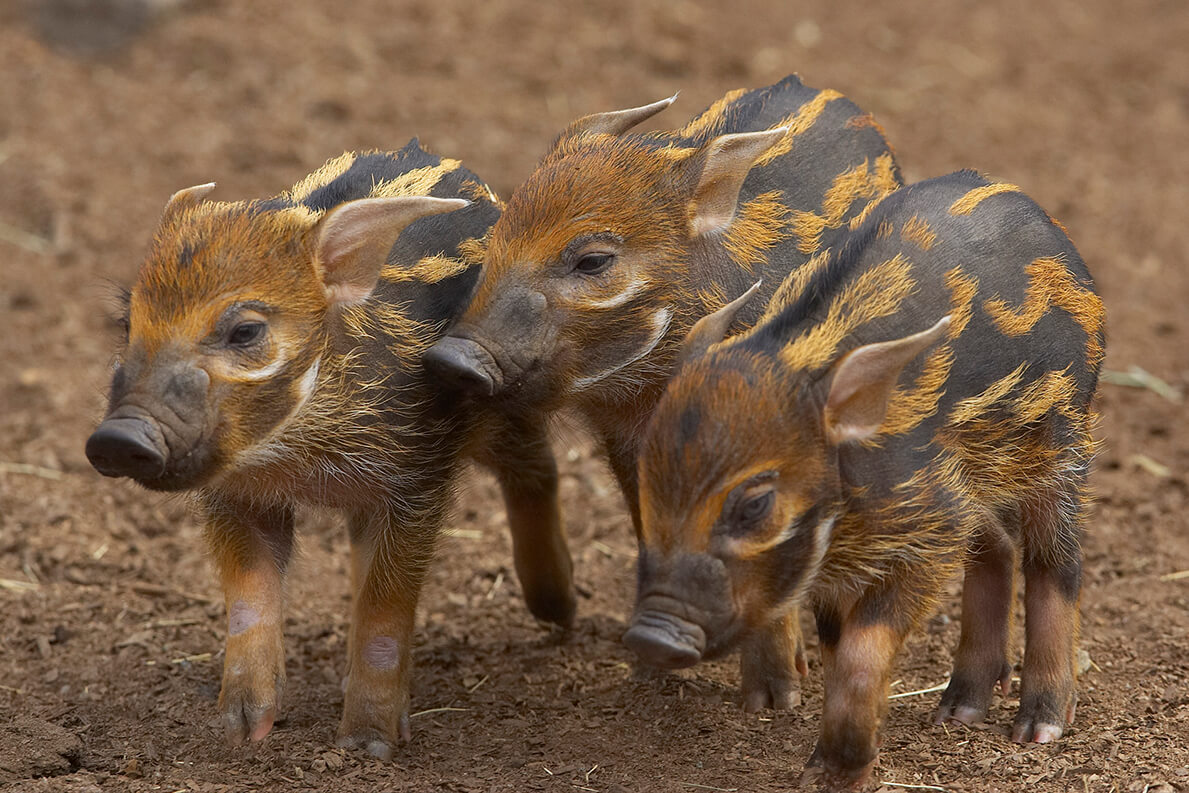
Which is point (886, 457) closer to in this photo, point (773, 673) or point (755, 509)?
point (755, 509)

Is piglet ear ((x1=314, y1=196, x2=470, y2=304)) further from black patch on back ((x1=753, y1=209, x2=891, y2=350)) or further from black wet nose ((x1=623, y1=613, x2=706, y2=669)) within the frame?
black wet nose ((x1=623, y1=613, x2=706, y2=669))

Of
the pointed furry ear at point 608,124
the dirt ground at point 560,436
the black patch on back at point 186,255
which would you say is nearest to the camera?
the black patch on back at point 186,255

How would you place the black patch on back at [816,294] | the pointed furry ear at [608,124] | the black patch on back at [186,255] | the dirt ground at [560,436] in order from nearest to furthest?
the black patch on back at [816,294], the black patch on back at [186,255], the dirt ground at [560,436], the pointed furry ear at [608,124]

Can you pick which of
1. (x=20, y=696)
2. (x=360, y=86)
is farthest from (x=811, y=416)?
(x=360, y=86)

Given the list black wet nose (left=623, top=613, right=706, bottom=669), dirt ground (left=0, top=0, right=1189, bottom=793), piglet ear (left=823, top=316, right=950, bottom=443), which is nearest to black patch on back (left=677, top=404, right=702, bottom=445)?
piglet ear (left=823, top=316, right=950, bottom=443)

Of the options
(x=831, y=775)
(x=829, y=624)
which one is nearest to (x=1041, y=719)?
(x=829, y=624)

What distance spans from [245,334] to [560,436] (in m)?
1.41

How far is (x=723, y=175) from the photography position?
493cm

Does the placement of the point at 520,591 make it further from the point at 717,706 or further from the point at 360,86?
the point at 360,86

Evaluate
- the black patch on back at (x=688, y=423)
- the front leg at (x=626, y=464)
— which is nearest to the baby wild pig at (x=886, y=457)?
the black patch on back at (x=688, y=423)

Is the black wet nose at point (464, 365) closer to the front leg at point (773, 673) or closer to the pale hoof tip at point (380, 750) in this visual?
the pale hoof tip at point (380, 750)

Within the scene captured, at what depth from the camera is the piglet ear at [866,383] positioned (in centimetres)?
398

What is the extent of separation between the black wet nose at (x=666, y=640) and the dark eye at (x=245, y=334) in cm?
149

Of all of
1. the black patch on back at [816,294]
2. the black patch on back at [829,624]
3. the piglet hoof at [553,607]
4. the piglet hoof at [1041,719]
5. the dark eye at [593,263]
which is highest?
the dark eye at [593,263]
